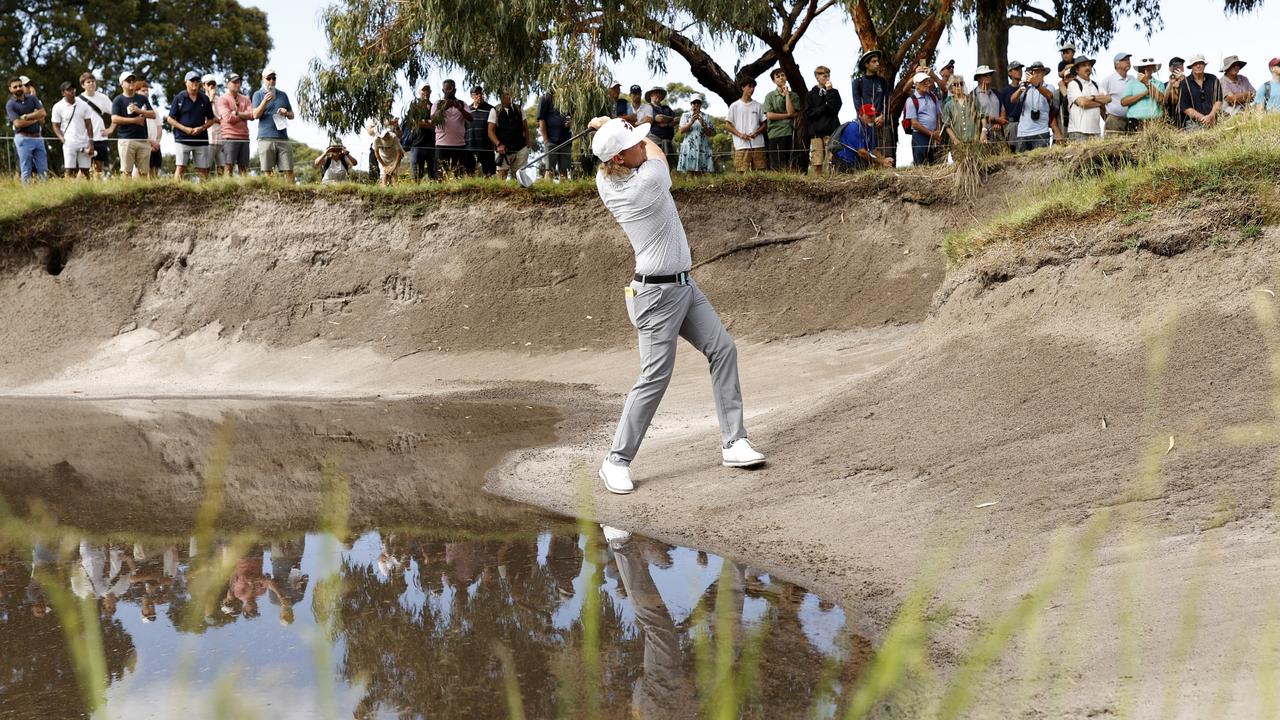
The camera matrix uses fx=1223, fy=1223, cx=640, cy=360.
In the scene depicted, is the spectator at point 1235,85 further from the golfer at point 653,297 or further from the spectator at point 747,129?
the golfer at point 653,297

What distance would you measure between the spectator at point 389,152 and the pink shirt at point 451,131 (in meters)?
0.81

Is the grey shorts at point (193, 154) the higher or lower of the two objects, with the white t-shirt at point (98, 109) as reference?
lower

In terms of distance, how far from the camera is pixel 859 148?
59.3 feet

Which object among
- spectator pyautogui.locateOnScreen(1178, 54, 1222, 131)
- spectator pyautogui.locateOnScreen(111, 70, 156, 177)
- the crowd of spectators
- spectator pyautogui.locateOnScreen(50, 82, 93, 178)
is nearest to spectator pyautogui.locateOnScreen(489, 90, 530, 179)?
the crowd of spectators

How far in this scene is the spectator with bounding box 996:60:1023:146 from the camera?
17.0 m

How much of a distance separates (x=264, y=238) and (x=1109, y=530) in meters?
16.1

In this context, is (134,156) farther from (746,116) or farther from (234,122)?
(746,116)

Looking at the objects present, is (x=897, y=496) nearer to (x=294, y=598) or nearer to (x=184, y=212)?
(x=294, y=598)

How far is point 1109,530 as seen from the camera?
19.9ft

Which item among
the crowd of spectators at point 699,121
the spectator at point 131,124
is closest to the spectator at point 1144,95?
the crowd of spectators at point 699,121

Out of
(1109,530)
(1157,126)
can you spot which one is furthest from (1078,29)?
(1109,530)

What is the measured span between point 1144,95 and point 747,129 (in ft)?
17.9

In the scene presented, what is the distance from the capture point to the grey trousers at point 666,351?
8.07 metres

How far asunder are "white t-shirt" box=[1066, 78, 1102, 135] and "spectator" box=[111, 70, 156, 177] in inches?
526
